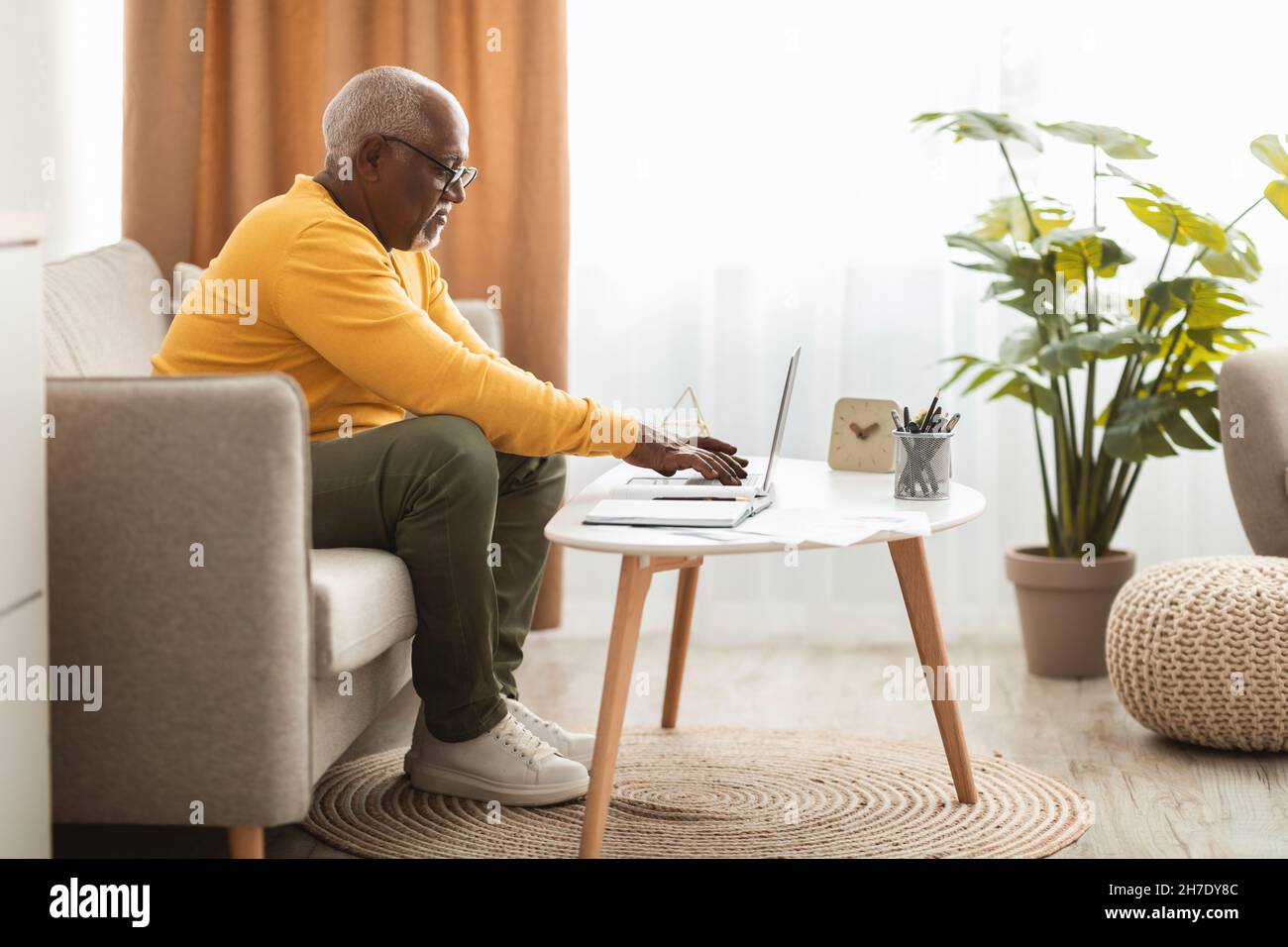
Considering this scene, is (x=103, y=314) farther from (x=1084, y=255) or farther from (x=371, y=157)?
(x=1084, y=255)

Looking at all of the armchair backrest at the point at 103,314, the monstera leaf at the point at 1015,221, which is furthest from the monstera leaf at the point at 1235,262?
the armchair backrest at the point at 103,314

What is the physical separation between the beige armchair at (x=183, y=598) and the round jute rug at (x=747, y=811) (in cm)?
35

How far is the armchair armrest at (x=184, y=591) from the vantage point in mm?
1504

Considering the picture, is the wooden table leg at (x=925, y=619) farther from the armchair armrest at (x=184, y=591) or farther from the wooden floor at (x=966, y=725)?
the armchair armrest at (x=184, y=591)

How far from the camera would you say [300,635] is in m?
1.54

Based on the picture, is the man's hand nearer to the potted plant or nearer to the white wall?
the potted plant

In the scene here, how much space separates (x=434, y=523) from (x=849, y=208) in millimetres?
1575

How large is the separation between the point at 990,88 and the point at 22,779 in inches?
92.0

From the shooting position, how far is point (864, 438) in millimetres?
2184

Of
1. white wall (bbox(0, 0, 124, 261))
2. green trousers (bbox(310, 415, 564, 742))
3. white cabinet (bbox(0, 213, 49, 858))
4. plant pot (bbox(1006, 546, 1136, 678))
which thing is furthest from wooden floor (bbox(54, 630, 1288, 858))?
white wall (bbox(0, 0, 124, 261))

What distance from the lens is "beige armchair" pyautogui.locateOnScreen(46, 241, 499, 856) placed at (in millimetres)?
1505

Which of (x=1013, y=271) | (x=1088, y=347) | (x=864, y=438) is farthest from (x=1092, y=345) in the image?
(x=864, y=438)

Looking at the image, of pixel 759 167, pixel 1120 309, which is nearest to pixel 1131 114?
pixel 1120 309
